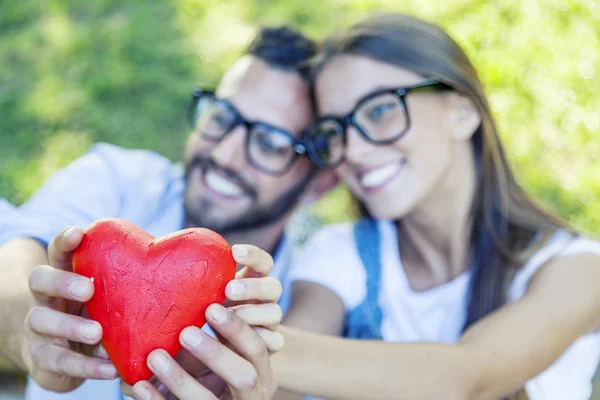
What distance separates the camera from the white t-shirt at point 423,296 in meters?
1.96

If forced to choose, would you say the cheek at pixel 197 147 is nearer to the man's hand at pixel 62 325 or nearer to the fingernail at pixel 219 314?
the man's hand at pixel 62 325

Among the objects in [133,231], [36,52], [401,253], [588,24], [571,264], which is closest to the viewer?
[133,231]

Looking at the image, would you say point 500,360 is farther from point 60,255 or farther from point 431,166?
point 60,255

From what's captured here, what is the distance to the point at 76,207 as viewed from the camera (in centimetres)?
205

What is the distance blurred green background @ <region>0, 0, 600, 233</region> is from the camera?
138 inches

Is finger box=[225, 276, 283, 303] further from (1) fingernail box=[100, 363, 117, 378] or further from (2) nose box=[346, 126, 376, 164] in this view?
(2) nose box=[346, 126, 376, 164]

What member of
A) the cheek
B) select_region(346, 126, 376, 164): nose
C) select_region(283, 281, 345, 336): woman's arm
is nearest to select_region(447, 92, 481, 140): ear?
select_region(346, 126, 376, 164): nose

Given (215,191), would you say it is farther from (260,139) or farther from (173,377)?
(173,377)

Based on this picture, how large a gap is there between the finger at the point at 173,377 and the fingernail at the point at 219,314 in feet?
0.36

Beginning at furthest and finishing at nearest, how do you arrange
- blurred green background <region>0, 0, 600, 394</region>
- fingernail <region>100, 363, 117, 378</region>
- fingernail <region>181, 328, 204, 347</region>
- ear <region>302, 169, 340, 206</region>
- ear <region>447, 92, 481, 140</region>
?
blurred green background <region>0, 0, 600, 394</region>
ear <region>302, 169, 340, 206</region>
ear <region>447, 92, 481, 140</region>
fingernail <region>100, 363, 117, 378</region>
fingernail <region>181, 328, 204, 347</region>

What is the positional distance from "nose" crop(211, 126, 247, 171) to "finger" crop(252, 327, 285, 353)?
1.04 metres

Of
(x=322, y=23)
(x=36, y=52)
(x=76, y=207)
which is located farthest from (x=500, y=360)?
(x=36, y=52)

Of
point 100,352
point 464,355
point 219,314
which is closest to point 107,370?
point 100,352

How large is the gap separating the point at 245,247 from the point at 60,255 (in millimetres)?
359
